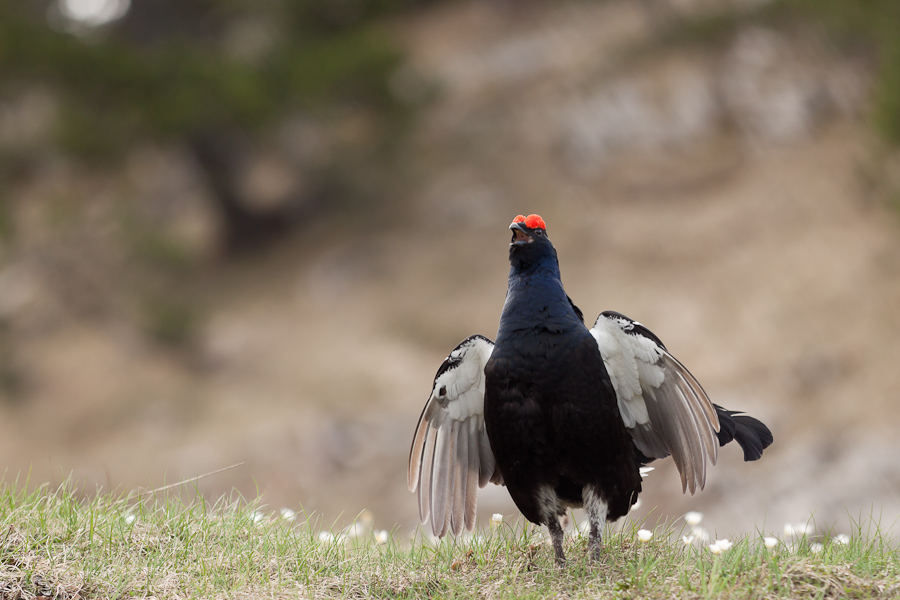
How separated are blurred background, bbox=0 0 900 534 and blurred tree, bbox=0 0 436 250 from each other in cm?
6

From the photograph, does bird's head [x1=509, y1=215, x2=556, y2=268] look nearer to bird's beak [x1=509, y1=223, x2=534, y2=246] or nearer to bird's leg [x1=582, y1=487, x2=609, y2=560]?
bird's beak [x1=509, y1=223, x2=534, y2=246]

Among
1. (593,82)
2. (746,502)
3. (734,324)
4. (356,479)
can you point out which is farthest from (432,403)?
(593,82)

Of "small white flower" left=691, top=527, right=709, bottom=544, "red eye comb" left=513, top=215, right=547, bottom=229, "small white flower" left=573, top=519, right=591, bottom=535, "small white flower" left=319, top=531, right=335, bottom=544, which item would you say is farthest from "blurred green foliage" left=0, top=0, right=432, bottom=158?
"small white flower" left=691, top=527, right=709, bottom=544

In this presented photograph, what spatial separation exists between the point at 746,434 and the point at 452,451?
1.45m

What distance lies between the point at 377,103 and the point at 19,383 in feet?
29.7

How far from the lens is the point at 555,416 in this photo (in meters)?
3.53

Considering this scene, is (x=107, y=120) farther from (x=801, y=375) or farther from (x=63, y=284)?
(x=801, y=375)

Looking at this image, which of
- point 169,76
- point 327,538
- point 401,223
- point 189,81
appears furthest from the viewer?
point 401,223

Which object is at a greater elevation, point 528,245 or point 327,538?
point 528,245

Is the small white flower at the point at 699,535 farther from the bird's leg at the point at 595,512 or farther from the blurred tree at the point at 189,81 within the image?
the blurred tree at the point at 189,81

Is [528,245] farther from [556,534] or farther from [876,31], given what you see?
[876,31]

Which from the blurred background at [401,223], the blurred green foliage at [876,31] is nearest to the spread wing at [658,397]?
the blurred background at [401,223]

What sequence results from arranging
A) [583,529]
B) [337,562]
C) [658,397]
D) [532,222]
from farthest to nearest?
[532,222], [583,529], [658,397], [337,562]

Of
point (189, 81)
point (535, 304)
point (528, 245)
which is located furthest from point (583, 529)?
point (189, 81)
